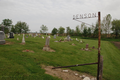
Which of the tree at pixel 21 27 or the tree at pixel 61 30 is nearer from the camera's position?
the tree at pixel 21 27

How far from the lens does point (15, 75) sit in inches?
164

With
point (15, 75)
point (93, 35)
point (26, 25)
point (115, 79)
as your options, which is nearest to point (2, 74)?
point (15, 75)

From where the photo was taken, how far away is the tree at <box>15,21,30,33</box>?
5680 cm

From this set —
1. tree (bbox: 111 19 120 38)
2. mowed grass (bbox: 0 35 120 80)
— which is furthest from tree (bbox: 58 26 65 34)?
mowed grass (bbox: 0 35 120 80)

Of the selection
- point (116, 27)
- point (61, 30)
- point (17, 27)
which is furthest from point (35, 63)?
point (61, 30)

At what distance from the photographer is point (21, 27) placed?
193 ft

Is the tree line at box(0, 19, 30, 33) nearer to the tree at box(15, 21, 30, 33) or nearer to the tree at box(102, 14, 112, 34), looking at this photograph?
the tree at box(15, 21, 30, 33)

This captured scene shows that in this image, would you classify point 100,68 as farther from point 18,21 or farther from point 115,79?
point 18,21

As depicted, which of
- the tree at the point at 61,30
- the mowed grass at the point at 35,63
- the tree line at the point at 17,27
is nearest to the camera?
the mowed grass at the point at 35,63

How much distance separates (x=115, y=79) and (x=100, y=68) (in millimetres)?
2987

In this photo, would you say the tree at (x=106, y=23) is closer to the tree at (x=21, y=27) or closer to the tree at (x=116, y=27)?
the tree at (x=116, y=27)

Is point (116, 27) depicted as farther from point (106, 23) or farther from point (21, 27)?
point (21, 27)

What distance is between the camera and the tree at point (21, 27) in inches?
2236

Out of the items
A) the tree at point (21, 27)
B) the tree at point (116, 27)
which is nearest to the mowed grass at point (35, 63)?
the tree at point (116, 27)
